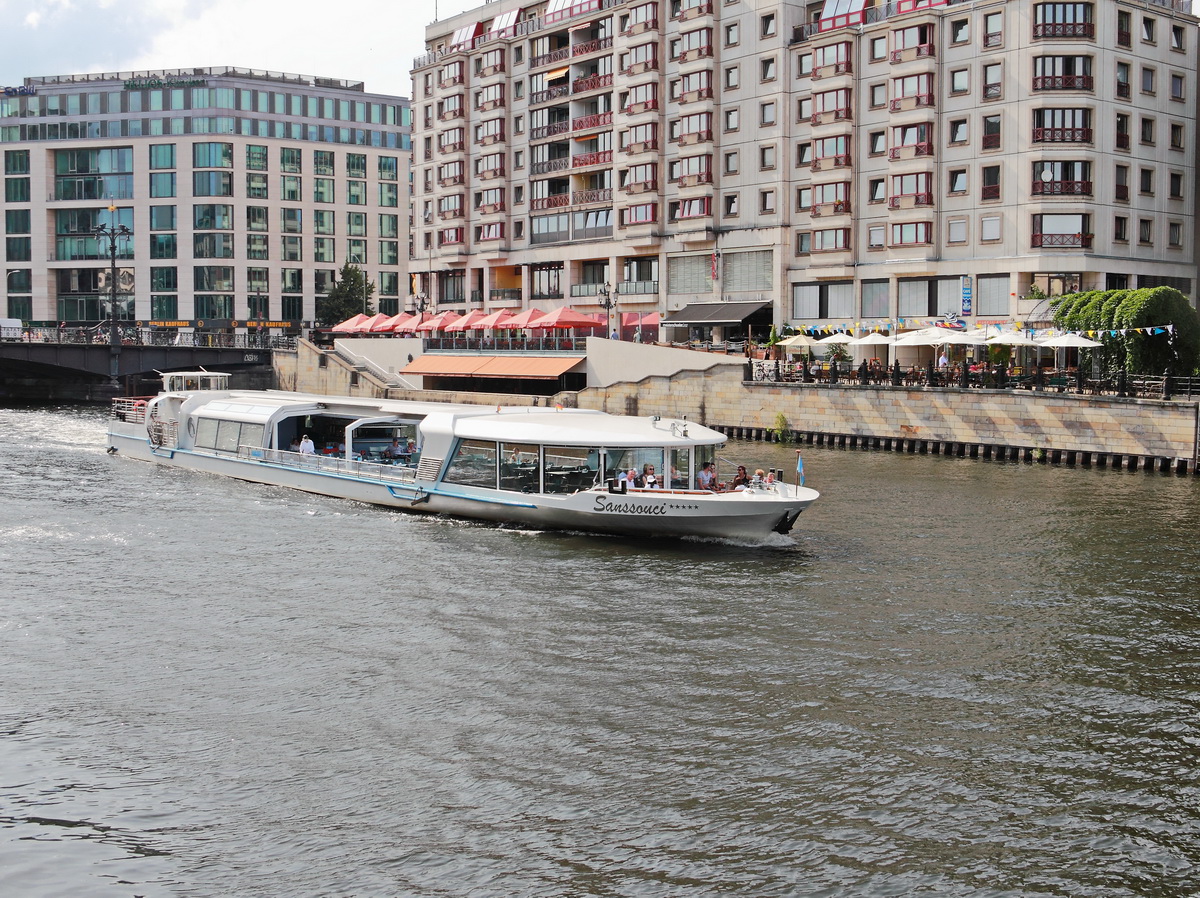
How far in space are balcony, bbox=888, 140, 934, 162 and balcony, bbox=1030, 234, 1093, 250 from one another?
7762mm

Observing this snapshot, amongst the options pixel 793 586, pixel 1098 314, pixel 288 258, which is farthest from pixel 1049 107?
pixel 288 258

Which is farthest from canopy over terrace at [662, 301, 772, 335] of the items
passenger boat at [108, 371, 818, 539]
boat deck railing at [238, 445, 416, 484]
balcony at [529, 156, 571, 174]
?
boat deck railing at [238, 445, 416, 484]

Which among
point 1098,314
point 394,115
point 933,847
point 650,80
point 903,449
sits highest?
point 394,115

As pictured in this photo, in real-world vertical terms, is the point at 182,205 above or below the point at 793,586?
above

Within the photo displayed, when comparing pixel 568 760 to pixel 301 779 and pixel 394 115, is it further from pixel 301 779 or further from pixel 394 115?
pixel 394 115

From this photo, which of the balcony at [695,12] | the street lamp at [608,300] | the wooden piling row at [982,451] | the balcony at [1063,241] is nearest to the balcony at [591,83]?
the balcony at [695,12]

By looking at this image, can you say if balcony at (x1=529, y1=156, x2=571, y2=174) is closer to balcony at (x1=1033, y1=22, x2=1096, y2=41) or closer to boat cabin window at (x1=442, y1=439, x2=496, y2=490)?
balcony at (x1=1033, y1=22, x2=1096, y2=41)

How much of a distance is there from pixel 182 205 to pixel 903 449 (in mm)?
93741

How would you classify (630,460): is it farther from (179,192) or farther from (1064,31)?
(179,192)

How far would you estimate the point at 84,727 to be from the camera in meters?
19.4

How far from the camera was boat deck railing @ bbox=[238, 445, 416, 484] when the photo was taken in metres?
40.5

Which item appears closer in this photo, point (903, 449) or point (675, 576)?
point (675, 576)

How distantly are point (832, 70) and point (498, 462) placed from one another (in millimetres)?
43766

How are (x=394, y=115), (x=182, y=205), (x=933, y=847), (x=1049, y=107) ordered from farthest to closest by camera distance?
(x=394, y=115)
(x=182, y=205)
(x=1049, y=107)
(x=933, y=847)
